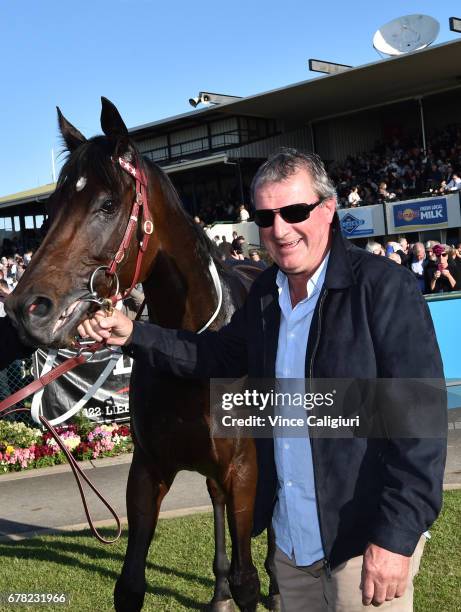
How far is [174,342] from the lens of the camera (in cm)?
257

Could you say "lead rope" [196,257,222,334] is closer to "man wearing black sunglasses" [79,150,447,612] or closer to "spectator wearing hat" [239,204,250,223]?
"man wearing black sunglasses" [79,150,447,612]

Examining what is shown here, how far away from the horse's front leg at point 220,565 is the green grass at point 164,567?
20 centimetres

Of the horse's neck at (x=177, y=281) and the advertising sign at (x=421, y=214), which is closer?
the horse's neck at (x=177, y=281)

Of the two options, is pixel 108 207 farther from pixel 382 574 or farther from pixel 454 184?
pixel 454 184

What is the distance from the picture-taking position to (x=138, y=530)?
10.8 ft

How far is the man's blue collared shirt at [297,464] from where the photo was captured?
6.92 feet

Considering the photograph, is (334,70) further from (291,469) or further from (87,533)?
(291,469)

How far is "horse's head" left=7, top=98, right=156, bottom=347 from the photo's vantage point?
232 centimetres

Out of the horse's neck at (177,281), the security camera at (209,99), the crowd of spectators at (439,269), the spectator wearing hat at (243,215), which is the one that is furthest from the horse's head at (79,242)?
the security camera at (209,99)

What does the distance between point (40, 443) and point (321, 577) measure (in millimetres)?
6282

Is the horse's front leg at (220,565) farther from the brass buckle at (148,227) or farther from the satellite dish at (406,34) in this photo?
the satellite dish at (406,34)

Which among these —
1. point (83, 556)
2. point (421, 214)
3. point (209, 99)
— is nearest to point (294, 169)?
point (83, 556)

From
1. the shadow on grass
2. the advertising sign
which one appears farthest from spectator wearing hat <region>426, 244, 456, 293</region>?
the advertising sign

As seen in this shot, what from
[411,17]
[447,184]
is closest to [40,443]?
[447,184]
